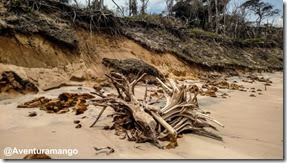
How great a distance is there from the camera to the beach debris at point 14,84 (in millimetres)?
4931

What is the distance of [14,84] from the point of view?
502 cm

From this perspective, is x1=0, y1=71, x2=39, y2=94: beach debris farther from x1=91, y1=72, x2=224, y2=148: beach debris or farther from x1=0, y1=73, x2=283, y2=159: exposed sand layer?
x1=91, y1=72, x2=224, y2=148: beach debris

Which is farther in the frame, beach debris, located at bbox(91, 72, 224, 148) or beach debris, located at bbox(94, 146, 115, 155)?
beach debris, located at bbox(91, 72, 224, 148)

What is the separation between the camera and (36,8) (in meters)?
7.38

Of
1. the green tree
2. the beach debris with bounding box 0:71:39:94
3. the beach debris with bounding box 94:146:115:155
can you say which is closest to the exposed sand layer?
the beach debris with bounding box 94:146:115:155

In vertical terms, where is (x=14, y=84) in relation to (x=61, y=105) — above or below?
above

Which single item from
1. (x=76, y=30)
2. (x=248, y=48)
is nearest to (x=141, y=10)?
(x=248, y=48)

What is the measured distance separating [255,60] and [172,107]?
13602mm

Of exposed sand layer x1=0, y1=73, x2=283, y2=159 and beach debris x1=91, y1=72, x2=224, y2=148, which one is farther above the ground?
beach debris x1=91, y1=72, x2=224, y2=148

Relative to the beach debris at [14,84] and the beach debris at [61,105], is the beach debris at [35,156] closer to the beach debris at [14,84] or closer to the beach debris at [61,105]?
the beach debris at [61,105]

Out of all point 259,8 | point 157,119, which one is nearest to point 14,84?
point 157,119

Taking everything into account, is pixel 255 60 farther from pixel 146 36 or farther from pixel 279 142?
pixel 279 142

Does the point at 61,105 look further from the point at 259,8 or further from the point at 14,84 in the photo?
the point at 259,8

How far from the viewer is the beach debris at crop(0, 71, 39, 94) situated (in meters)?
4.93
